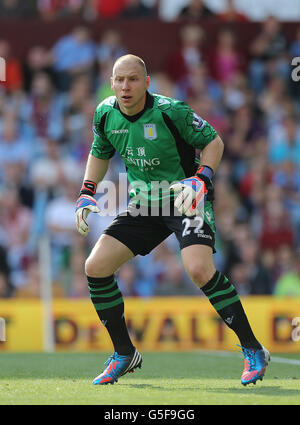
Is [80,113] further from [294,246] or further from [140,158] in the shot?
[140,158]

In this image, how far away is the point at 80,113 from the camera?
1505 cm

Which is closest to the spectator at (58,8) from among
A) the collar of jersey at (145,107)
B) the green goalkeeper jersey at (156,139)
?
the green goalkeeper jersey at (156,139)

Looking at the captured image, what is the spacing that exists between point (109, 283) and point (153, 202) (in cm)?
68

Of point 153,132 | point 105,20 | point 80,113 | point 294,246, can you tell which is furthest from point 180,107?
point 105,20

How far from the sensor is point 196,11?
16.1 meters

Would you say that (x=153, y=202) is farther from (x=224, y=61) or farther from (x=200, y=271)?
(x=224, y=61)

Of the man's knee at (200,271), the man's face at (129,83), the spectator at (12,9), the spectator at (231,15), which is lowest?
the man's knee at (200,271)

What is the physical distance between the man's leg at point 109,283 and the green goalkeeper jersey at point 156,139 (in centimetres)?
44

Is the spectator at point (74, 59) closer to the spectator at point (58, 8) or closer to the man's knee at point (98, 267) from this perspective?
the spectator at point (58, 8)

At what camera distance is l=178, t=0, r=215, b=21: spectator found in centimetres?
1608

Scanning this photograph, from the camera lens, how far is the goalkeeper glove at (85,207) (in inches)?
283

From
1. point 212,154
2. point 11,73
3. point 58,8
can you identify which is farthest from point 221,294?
point 58,8

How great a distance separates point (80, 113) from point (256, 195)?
3.04m

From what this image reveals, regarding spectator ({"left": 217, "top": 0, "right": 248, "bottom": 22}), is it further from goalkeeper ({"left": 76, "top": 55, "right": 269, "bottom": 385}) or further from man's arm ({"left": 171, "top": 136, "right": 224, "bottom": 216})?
man's arm ({"left": 171, "top": 136, "right": 224, "bottom": 216})
